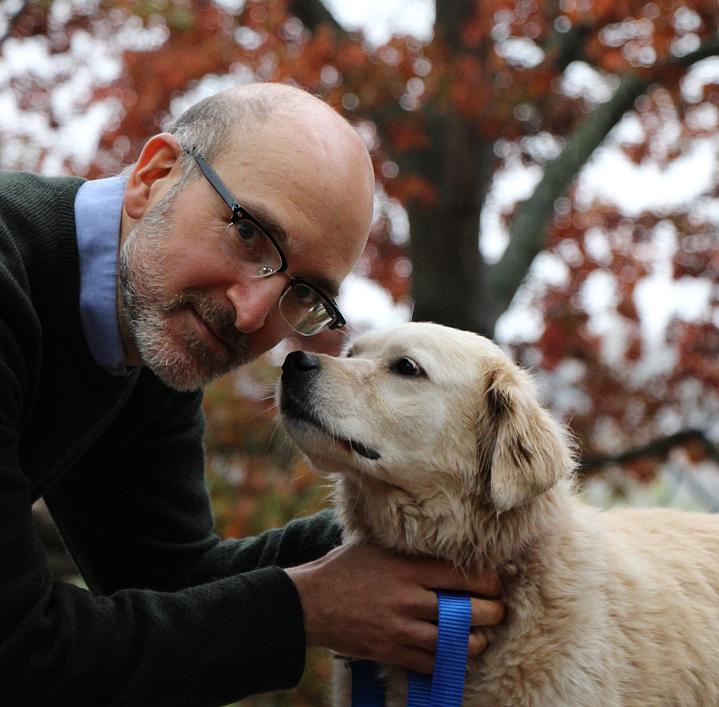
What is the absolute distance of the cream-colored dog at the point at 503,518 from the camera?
2191 mm

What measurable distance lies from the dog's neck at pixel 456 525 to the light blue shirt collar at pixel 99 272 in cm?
73

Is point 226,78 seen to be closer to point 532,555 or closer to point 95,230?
point 95,230

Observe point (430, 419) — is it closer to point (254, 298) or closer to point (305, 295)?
point (305, 295)

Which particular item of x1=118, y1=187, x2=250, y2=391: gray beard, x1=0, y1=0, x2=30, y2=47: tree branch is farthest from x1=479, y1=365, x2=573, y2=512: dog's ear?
x1=0, y1=0, x2=30, y2=47: tree branch

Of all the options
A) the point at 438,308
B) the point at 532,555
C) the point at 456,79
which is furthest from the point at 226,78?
the point at 532,555

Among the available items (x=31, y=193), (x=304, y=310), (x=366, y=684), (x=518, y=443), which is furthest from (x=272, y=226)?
(x=366, y=684)

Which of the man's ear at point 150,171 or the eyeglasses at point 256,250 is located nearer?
the eyeglasses at point 256,250

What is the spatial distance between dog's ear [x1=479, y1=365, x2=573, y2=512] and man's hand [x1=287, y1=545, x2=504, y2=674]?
0.90 feet

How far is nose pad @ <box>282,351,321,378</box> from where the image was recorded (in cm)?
231

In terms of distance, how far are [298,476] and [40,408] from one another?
238 cm

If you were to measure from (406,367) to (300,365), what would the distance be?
0.30m

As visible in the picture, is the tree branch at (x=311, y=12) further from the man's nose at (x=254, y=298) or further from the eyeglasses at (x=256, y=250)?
the man's nose at (x=254, y=298)

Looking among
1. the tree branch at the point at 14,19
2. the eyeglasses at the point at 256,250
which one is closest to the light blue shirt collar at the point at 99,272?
the eyeglasses at the point at 256,250

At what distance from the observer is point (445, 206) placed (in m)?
5.83
